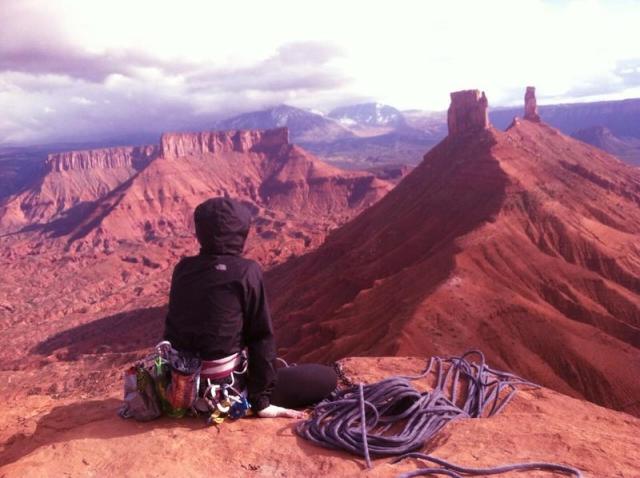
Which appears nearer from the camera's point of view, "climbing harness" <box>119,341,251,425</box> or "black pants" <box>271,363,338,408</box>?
"climbing harness" <box>119,341,251,425</box>

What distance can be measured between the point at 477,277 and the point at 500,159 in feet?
52.1

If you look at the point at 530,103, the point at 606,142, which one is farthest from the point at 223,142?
the point at 606,142

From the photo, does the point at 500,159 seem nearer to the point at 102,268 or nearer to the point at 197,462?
the point at 197,462

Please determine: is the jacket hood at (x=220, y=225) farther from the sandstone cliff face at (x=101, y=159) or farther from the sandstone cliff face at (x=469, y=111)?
the sandstone cliff face at (x=101, y=159)

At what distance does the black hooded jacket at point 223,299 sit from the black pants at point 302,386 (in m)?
0.56

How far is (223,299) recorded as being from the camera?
5.34m

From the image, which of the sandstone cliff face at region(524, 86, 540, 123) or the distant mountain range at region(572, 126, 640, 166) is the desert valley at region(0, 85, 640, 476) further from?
the distant mountain range at region(572, 126, 640, 166)

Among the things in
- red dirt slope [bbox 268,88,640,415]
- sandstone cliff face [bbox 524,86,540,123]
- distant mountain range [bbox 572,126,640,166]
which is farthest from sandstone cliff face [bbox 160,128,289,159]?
distant mountain range [bbox 572,126,640,166]

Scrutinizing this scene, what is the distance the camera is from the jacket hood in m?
5.33

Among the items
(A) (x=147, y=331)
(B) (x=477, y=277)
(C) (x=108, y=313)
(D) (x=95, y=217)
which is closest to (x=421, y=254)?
(B) (x=477, y=277)

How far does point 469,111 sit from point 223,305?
46.7 m

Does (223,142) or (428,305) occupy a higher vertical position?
(223,142)

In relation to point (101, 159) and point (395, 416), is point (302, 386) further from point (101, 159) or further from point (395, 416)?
point (101, 159)

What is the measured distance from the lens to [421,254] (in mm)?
34438
